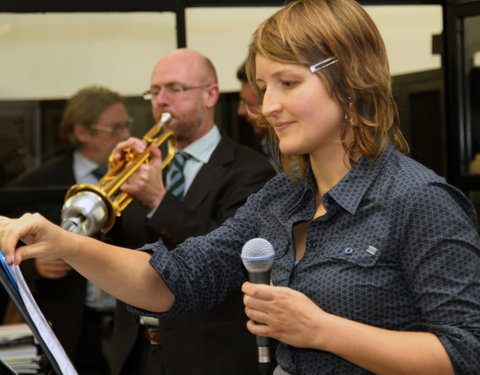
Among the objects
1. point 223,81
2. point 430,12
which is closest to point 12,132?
point 223,81

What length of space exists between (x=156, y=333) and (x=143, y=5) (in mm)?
1920

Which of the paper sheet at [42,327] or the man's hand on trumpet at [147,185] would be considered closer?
the paper sheet at [42,327]

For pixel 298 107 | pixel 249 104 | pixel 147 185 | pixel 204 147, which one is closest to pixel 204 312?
pixel 147 185

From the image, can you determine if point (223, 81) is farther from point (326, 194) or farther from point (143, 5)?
point (326, 194)

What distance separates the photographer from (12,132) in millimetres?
4039

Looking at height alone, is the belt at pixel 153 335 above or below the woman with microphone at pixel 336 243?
below

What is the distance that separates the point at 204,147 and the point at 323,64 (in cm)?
155

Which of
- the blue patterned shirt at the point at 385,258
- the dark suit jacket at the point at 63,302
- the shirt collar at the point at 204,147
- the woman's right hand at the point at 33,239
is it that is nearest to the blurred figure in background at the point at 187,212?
the shirt collar at the point at 204,147

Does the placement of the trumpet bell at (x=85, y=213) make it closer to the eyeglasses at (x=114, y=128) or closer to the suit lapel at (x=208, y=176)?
the suit lapel at (x=208, y=176)

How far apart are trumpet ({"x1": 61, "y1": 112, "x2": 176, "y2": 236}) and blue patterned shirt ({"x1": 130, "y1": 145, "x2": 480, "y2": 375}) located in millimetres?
1016

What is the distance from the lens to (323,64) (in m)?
1.68

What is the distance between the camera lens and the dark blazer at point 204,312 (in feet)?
9.20

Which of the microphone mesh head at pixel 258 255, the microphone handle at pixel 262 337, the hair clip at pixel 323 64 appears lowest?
the microphone handle at pixel 262 337

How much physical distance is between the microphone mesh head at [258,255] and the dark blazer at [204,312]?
4.26 ft
